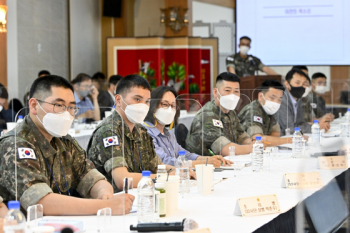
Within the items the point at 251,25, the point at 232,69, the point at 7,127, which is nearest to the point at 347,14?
the point at 251,25

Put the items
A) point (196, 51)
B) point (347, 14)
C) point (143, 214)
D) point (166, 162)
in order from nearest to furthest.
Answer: point (143, 214) → point (166, 162) → point (347, 14) → point (196, 51)

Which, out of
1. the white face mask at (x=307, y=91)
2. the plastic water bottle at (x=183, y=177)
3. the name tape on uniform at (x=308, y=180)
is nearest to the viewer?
the name tape on uniform at (x=308, y=180)

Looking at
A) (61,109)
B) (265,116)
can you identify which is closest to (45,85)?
(61,109)

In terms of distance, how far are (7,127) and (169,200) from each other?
2.98 m

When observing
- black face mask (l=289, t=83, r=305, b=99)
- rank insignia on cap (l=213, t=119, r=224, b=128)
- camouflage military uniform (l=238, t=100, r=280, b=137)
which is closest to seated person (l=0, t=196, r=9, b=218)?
rank insignia on cap (l=213, t=119, r=224, b=128)

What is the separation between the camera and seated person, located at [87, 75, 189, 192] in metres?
2.51

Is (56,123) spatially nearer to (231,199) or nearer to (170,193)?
(170,193)

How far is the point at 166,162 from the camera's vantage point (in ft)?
10.4

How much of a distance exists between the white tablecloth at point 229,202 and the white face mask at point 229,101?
2.94ft

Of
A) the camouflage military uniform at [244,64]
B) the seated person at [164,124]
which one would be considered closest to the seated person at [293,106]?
the seated person at [164,124]

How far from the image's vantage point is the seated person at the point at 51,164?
196 cm

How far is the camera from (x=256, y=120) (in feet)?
13.1

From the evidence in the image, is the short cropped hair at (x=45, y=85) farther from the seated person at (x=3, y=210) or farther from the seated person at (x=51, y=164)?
the seated person at (x=3, y=210)

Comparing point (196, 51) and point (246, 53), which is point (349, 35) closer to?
point (246, 53)
